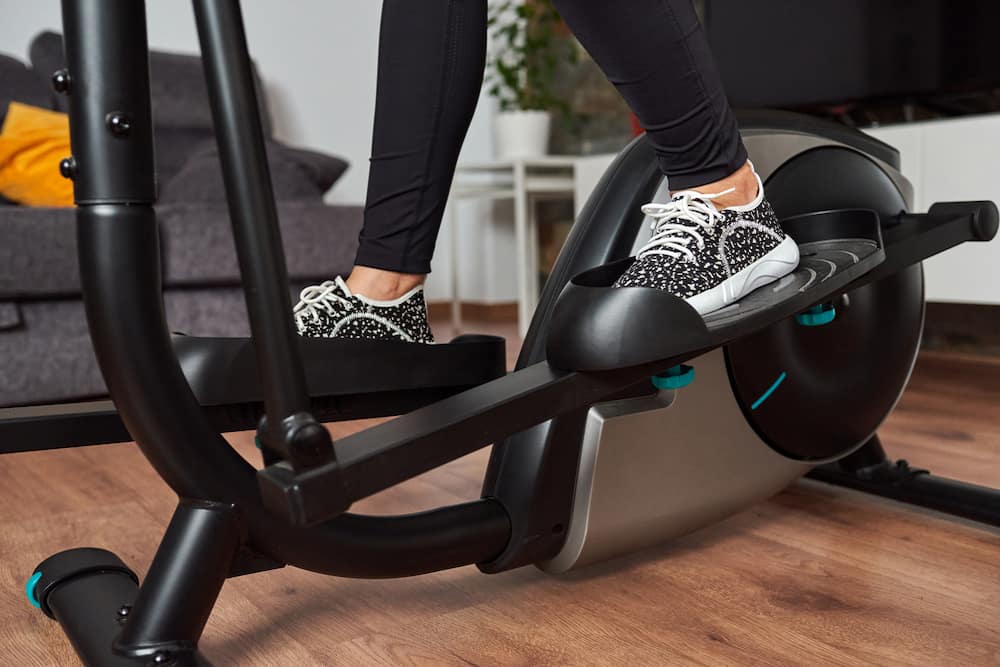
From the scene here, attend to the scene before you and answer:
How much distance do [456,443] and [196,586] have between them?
0.22 m

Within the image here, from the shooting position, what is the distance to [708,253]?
763 mm

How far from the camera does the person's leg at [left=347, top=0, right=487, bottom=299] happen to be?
826mm

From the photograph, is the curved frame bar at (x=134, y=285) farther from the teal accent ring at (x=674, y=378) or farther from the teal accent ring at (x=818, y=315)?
the teal accent ring at (x=818, y=315)

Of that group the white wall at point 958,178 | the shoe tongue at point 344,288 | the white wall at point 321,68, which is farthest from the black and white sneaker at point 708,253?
the white wall at point 321,68

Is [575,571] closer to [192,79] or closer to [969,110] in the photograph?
[969,110]

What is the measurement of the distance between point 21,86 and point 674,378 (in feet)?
7.44

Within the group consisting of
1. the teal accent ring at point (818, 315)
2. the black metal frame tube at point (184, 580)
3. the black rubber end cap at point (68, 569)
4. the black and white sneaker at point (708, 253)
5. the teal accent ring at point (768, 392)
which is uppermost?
the black and white sneaker at point (708, 253)

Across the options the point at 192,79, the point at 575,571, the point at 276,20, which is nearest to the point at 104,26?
the point at 575,571

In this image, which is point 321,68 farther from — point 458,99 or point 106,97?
point 106,97

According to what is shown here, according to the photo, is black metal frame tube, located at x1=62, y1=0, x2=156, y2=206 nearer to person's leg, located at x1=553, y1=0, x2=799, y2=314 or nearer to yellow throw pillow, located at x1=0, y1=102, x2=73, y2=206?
person's leg, located at x1=553, y1=0, x2=799, y2=314

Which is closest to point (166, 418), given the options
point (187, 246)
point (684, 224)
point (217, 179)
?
point (684, 224)

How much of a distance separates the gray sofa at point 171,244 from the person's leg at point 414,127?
1252mm

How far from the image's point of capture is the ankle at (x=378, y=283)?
0.85 meters

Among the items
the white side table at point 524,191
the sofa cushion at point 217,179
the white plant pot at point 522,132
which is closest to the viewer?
the sofa cushion at point 217,179
